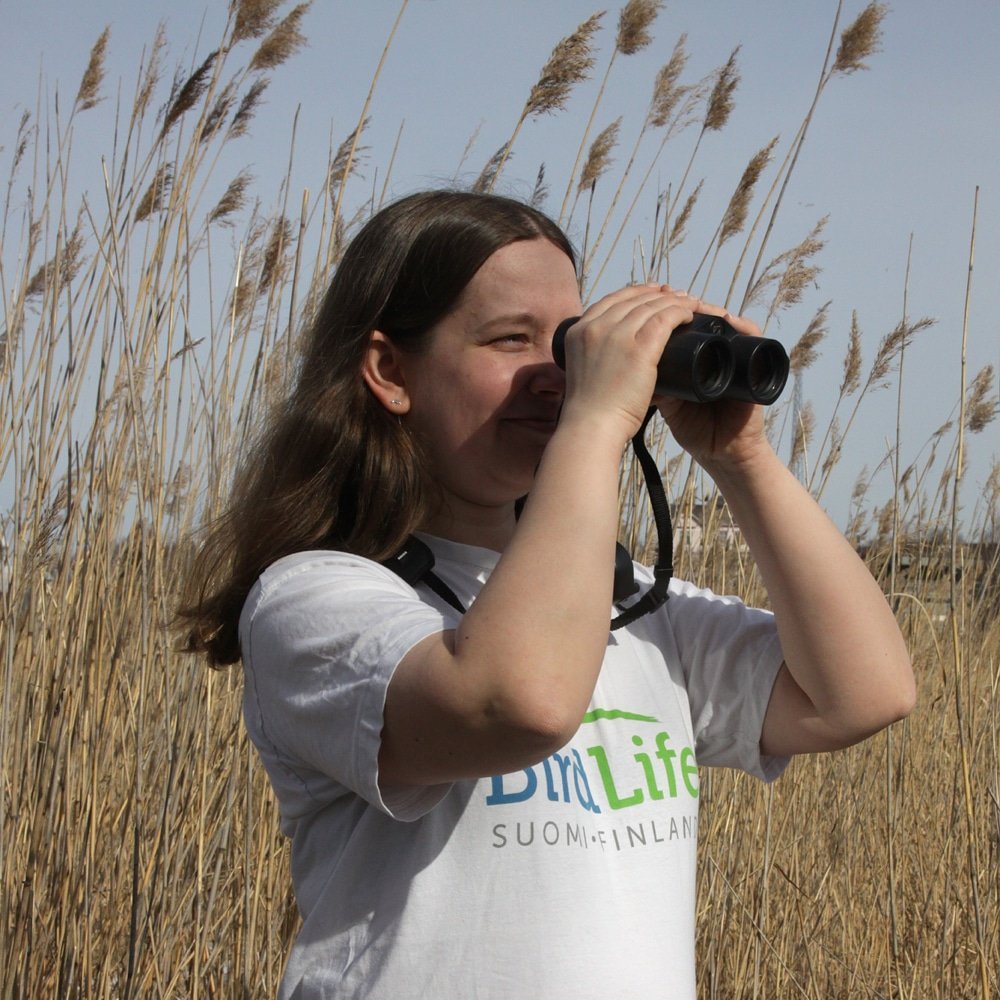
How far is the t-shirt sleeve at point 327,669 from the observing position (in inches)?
30.2

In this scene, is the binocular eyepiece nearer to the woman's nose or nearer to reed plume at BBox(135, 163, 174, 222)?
the woman's nose

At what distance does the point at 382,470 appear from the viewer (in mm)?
1020

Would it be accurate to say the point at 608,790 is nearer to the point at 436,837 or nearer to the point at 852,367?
the point at 436,837

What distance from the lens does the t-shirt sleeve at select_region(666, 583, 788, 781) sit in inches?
41.0

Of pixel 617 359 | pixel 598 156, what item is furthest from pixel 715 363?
pixel 598 156

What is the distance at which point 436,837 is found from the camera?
0.83m

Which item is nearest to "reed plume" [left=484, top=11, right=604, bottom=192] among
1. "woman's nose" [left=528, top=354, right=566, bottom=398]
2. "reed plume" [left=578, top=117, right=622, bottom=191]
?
"reed plume" [left=578, top=117, right=622, bottom=191]

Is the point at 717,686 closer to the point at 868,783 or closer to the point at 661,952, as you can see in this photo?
the point at 661,952

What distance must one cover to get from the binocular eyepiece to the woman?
0.08 feet

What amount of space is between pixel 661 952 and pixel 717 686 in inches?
10.4

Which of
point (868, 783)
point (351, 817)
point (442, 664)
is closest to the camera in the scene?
point (442, 664)

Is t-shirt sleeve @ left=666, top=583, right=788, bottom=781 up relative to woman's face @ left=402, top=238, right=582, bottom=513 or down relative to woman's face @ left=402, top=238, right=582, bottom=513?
down

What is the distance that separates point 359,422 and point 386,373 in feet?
0.17

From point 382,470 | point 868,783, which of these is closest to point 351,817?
point 382,470
